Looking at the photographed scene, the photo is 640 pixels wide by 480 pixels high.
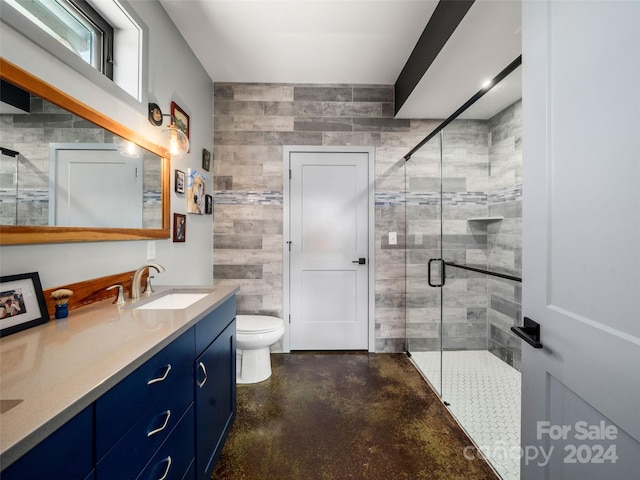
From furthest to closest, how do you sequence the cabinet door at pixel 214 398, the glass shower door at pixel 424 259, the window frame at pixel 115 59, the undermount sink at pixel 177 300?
1. the glass shower door at pixel 424 259
2. the undermount sink at pixel 177 300
3. the cabinet door at pixel 214 398
4. the window frame at pixel 115 59

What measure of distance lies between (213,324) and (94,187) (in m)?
0.84

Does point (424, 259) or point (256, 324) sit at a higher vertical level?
point (424, 259)

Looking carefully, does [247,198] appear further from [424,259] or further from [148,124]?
[424,259]

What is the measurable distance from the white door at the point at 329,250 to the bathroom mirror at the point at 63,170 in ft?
4.66

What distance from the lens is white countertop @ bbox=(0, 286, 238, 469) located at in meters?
0.51

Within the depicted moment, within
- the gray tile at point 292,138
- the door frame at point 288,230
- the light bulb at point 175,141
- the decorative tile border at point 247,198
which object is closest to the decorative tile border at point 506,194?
the door frame at point 288,230

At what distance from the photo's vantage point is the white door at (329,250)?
282cm

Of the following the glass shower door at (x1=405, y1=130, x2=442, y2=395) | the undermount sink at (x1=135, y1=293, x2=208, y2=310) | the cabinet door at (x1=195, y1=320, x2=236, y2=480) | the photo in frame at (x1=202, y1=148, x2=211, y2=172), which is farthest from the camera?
the photo in frame at (x1=202, y1=148, x2=211, y2=172)

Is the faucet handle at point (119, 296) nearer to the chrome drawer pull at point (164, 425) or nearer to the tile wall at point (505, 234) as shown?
Result: the chrome drawer pull at point (164, 425)

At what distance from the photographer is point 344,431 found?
5.75ft

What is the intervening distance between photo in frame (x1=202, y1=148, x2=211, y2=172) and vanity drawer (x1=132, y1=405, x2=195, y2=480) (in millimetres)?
2014

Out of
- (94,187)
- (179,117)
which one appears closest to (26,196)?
(94,187)

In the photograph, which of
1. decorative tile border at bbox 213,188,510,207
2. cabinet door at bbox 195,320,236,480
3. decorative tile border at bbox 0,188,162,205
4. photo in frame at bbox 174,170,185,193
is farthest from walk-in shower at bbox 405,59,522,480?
decorative tile border at bbox 0,188,162,205

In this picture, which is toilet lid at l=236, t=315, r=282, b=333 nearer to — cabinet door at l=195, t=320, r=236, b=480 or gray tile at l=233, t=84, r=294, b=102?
→ cabinet door at l=195, t=320, r=236, b=480
